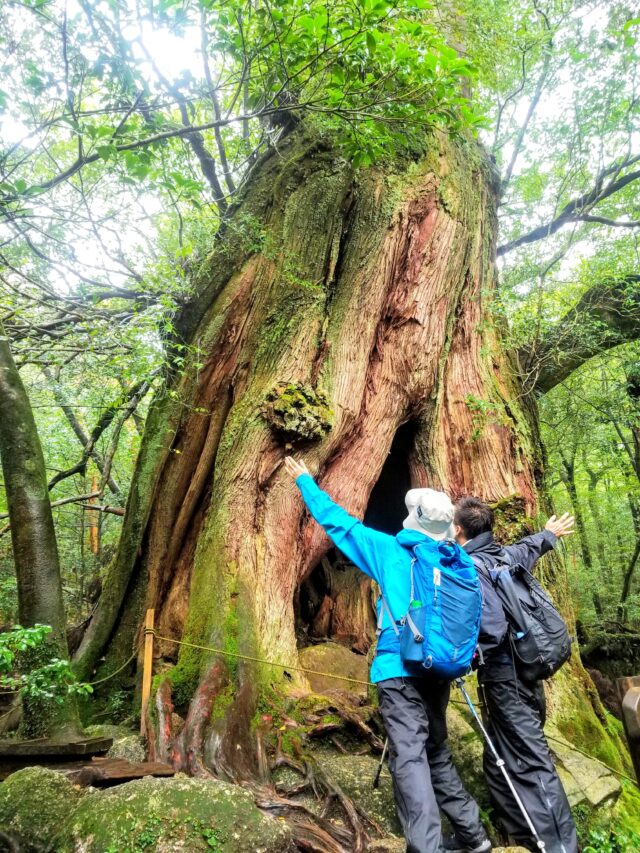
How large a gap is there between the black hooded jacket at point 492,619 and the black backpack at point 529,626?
4 centimetres

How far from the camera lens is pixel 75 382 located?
630 cm

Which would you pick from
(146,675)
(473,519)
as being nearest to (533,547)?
(473,519)

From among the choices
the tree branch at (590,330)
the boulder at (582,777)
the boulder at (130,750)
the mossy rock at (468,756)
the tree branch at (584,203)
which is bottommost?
the boulder at (582,777)

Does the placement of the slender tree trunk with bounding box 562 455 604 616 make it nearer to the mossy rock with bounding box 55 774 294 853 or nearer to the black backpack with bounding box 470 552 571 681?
the black backpack with bounding box 470 552 571 681

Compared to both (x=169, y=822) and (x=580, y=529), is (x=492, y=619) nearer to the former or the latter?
(x=169, y=822)

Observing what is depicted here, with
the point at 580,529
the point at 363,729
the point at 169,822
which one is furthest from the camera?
the point at 580,529

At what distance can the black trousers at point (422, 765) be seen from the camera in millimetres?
2330

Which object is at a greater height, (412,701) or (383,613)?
(383,613)

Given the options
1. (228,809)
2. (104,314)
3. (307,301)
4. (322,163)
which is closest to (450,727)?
(228,809)

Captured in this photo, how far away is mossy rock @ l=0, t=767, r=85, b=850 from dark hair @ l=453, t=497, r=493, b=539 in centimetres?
243

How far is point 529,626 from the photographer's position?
9.87ft

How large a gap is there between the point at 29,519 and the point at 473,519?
9.79 feet

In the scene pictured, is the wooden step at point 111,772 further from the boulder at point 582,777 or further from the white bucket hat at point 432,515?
the boulder at point 582,777

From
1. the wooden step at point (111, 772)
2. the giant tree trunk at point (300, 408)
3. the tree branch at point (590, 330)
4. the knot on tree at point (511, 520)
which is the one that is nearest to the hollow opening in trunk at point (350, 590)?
the giant tree trunk at point (300, 408)
